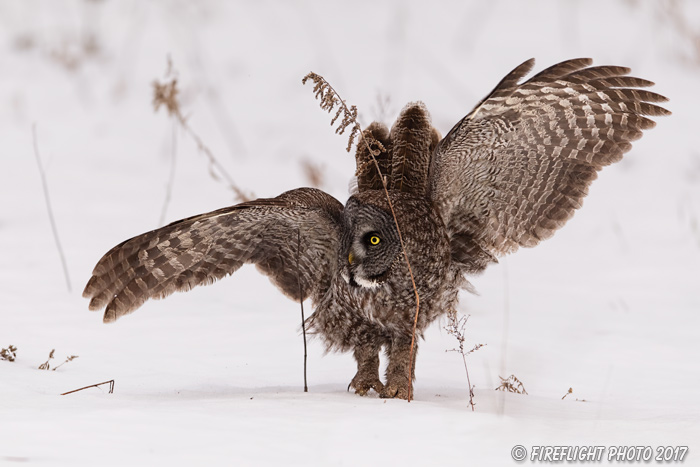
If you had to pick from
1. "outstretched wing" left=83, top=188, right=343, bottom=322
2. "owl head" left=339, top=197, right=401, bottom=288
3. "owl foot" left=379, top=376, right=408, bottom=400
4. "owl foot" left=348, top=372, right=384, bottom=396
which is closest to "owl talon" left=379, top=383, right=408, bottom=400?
"owl foot" left=379, top=376, right=408, bottom=400

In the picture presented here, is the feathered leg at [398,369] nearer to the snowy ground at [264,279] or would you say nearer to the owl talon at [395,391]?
the owl talon at [395,391]

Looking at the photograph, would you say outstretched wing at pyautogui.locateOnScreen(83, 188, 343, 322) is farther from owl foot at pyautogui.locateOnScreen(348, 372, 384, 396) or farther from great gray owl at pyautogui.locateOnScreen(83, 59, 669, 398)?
owl foot at pyautogui.locateOnScreen(348, 372, 384, 396)

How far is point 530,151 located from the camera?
162 inches

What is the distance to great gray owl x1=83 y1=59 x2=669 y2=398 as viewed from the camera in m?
3.92

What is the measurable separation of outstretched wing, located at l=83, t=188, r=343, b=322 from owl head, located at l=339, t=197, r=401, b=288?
20cm

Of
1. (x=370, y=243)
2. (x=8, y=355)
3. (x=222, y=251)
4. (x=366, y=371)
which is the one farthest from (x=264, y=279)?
(x=370, y=243)

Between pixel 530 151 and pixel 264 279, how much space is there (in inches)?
120

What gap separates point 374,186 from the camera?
4.46 meters

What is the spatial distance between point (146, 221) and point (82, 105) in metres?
3.37

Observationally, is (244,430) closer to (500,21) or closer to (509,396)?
(509,396)

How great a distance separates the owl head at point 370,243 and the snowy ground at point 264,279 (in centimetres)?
59

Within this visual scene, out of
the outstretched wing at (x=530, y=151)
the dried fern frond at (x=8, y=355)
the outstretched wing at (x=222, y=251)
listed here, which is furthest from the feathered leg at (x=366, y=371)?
the dried fern frond at (x=8, y=355)

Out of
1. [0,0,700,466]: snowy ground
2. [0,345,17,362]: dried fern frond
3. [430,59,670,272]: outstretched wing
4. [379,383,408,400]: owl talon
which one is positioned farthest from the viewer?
[0,345,17,362]: dried fern frond

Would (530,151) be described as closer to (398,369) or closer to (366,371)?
(398,369)
